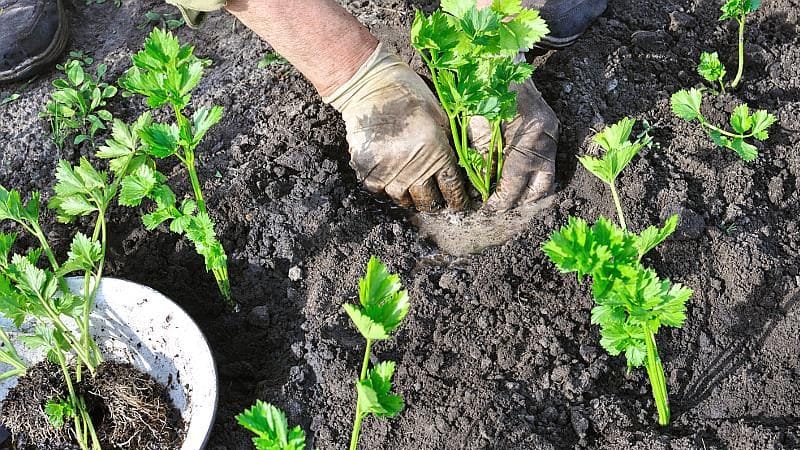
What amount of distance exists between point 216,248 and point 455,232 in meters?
0.69

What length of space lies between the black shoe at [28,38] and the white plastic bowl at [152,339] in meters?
1.14

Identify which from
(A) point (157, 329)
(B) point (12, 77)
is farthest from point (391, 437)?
(B) point (12, 77)

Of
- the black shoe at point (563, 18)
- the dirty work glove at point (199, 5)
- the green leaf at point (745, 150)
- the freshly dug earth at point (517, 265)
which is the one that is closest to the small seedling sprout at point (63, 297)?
the freshly dug earth at point (517, 265)

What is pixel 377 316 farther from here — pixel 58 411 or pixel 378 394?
pixel 58 411

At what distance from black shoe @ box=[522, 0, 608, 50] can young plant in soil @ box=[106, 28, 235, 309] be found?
3.75 ft

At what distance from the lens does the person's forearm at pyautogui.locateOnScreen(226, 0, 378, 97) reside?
2164mm

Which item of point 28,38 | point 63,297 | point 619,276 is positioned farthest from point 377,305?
point 28,38

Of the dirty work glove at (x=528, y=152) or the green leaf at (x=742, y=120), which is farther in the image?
the dirty work glove at (x=528, y=152)

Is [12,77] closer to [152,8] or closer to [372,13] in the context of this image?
[152,8]

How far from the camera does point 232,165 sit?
90.9 inches

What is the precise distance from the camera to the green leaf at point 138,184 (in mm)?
1771

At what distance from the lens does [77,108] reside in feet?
8.41

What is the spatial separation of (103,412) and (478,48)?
1227 mm

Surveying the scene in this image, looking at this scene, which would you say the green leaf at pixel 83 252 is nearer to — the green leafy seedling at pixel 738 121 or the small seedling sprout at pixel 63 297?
the small seedling sprout at pixel 63 297
